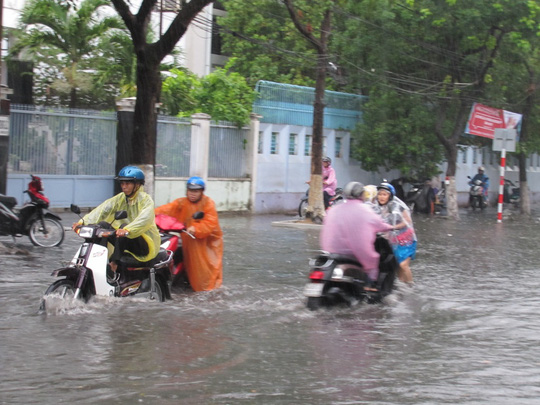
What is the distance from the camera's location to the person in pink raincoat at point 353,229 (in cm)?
841

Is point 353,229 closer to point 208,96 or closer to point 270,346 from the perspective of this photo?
point 270,346

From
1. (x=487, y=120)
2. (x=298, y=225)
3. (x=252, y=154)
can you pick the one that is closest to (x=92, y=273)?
(x=298, y=225)

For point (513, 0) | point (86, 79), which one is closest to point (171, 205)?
point (86, 79)

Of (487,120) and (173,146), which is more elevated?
(487,120)

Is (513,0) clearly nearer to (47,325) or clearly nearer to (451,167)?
(451,167)

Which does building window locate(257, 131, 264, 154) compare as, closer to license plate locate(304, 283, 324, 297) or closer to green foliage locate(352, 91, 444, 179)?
green foliage locate(352, 91, 444, 179)

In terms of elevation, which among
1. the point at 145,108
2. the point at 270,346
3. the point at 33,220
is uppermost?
the point at 145,108

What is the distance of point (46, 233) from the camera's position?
43.5ft

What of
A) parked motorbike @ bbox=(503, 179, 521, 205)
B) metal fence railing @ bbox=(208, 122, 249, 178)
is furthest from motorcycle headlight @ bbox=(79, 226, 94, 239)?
parked motorbike @ bbox=(503, 179, 521, 205)

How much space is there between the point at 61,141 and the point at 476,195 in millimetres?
18304

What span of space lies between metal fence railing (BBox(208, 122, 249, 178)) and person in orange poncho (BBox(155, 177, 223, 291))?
13.5m

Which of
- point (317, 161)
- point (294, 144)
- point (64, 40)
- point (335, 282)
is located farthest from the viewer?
point (294, 144)

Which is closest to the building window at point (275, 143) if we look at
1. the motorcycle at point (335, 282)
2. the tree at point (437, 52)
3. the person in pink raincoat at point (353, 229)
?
the tree at point (437, 52)

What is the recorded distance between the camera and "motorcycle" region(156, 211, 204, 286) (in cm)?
868
